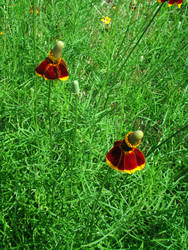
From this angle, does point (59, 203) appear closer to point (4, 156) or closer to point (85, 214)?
point (85, 214)

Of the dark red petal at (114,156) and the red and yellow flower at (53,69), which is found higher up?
the red and yellow flower at (53,69)

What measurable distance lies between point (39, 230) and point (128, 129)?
3.19 ft

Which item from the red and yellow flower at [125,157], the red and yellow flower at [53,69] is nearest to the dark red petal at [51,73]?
the red and yellow flower at [53,69]

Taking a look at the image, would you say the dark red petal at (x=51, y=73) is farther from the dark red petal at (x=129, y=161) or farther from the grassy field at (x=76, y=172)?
the dark red petal at (x=129, y=161)

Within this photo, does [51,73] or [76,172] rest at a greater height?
[51,73]

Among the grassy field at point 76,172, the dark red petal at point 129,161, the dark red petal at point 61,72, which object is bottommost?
the grassy field at point 76,172

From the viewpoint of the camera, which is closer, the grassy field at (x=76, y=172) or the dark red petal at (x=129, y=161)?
the dark red petal at (x=129, y=161)

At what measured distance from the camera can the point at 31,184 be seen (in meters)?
1.49

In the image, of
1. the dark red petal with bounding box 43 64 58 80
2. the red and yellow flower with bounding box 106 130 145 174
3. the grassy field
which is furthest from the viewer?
the grassy field

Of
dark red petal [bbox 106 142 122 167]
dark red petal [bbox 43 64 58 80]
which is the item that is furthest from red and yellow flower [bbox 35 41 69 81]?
dark red petal [bbox 106 142 122 167]

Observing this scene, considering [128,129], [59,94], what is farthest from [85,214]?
[59,94]

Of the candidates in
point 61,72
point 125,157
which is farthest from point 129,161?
point 61,72

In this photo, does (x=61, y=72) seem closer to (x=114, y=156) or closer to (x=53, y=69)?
(x=53, y=69)

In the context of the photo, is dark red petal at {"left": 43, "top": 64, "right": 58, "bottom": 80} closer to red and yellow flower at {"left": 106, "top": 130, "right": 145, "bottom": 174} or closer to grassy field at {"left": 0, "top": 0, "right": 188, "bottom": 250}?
grassy field at {"left": 0, "top": 0, "right": 188, "bottom": 250}
